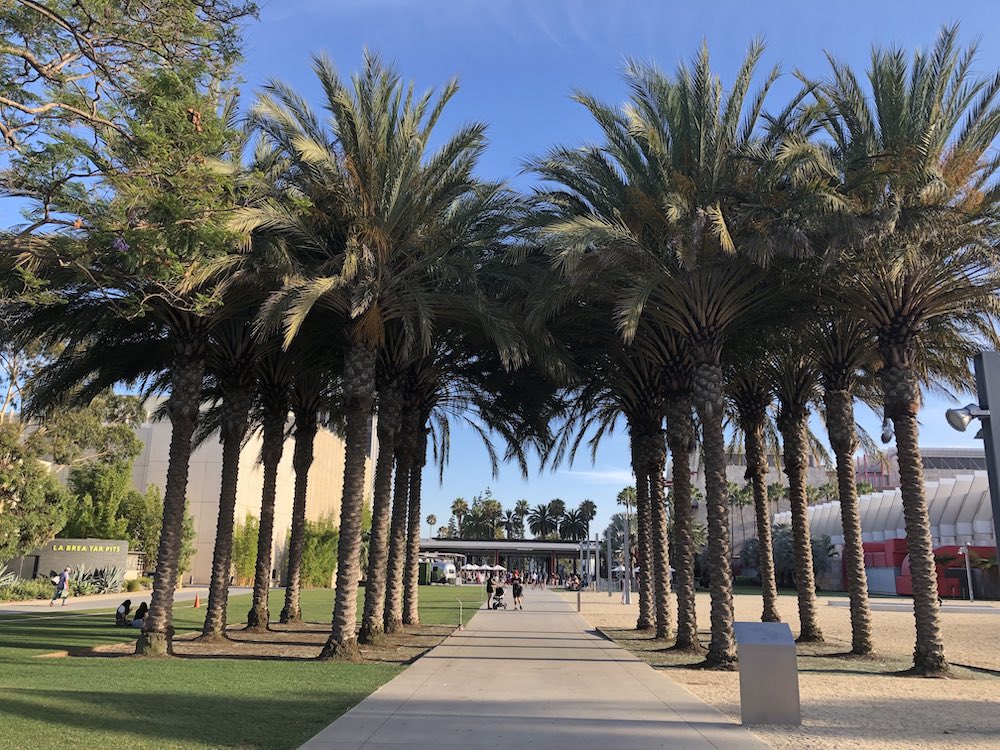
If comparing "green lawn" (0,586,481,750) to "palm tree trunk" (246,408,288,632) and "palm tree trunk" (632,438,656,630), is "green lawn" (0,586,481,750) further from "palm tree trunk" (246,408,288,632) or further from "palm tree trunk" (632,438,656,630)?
"palm tree trunk" (632,438,656,630)

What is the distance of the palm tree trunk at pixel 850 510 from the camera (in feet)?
54.2

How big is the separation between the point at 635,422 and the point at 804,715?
1229 cm

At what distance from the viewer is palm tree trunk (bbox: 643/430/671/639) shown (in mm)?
19656

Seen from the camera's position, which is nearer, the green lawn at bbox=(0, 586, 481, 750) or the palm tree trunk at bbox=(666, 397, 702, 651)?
the green lawn at bbox=(0, 586, 481, 750)

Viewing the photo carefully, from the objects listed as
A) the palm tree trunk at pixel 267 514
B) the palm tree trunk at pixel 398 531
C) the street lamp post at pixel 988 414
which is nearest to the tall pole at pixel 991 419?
the street lamp post at pixel 988 414

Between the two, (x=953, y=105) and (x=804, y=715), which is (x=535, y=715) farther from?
(x=953, y=105)

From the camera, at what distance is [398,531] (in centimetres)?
1955

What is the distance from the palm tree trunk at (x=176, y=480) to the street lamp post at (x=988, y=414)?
13589 mm

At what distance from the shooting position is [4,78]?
26.1ft

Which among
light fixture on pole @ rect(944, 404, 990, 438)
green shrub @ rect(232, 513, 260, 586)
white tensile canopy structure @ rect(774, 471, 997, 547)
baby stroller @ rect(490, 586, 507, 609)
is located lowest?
baby stroller @ rect(490, 586, 507, 609)

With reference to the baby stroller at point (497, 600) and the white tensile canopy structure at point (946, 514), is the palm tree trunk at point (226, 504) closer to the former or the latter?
the baby stroller at point (497, 600)

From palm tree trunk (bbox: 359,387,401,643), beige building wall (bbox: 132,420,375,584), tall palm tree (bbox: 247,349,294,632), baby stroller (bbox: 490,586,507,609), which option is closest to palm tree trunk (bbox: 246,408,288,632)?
tall palm tree (bbox: 247,349,294,632)

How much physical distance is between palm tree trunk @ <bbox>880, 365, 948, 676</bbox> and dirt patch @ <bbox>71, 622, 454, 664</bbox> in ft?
31.4

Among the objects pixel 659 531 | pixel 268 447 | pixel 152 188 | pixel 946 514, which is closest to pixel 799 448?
pixel 659 531
